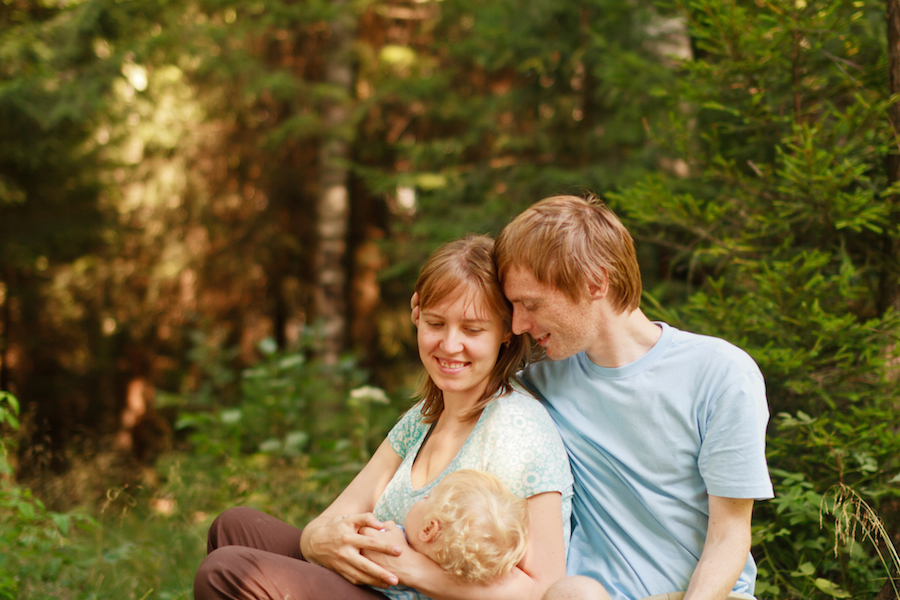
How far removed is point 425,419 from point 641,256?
8.33 feet

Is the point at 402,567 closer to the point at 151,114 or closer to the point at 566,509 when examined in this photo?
the point at 566,509

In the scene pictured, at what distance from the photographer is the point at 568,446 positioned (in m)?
1.91

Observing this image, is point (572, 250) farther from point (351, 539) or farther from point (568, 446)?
point (351, 539)

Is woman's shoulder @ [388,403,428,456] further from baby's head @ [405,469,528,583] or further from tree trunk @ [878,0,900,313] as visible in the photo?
tree trunk @ [878,0,900,313]

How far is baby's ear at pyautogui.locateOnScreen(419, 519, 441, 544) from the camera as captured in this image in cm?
166

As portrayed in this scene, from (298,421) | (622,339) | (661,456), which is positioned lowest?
(298,421)

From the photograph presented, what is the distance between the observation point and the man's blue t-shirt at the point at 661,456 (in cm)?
164

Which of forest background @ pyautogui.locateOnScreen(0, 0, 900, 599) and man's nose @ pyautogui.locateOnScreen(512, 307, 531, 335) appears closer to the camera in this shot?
man's nose @ pyautogui.locateOnScreen(512, 307, 531, 335)

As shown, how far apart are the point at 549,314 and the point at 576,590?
708 millimetres

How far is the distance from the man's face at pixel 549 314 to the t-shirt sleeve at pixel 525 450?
201 mm

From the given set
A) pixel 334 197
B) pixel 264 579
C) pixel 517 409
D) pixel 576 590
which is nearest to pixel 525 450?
pixel 517 409

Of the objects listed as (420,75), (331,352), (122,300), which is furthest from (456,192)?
(122,300)

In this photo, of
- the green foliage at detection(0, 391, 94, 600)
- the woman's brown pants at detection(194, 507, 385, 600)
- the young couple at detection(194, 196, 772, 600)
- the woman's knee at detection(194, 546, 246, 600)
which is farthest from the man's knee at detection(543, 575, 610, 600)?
the green foliage at detection(0, 391, 94, 600)

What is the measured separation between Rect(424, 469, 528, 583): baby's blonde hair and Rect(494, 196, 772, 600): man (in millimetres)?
154
